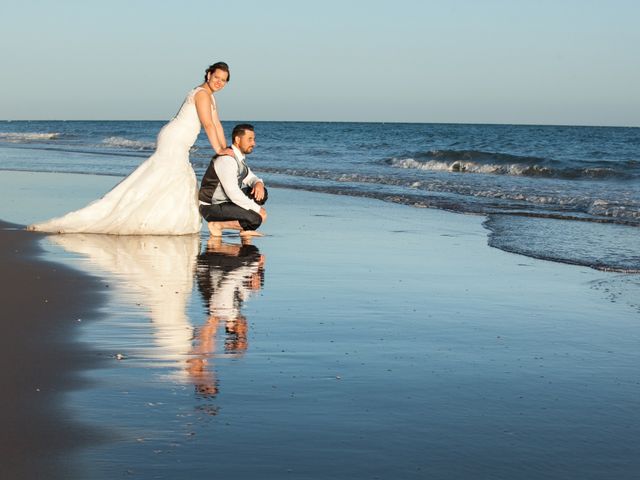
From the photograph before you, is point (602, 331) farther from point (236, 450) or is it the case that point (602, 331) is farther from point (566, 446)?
point (236, 450)

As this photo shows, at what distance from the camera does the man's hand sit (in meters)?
10.1

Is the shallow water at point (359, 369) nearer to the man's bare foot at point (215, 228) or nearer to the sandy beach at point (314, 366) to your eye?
the sandy beach at point (314, 366)

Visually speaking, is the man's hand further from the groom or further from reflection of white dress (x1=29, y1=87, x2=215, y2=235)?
reflection of white dress (x1=29, y1=87, x2=215, y2=235)

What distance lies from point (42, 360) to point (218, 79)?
18.0 feet

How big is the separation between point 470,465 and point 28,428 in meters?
1.61

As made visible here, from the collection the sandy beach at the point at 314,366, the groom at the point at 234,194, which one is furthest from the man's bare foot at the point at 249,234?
the sandy beach at the point at 314,366

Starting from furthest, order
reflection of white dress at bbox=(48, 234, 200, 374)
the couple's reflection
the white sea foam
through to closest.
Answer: the white sea foam
reflection of white dress at bbox=(48, 234, 200, 374)
the couple's reflection

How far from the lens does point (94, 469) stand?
10.4 ft

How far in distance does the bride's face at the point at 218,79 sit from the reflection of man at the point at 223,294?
1.56 metres

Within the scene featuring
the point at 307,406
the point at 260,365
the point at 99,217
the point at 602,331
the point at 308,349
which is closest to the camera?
the point at 307,406

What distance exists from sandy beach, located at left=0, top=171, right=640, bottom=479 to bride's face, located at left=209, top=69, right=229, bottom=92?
1894mm

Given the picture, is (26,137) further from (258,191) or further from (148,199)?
(258,191)

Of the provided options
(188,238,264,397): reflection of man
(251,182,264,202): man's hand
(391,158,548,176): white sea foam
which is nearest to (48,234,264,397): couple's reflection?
(188,238,264,397): reflection of man

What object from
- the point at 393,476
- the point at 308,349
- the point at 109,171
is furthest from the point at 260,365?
the point at 109,171
